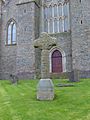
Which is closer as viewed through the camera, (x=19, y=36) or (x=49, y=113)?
(x=49, y=113)

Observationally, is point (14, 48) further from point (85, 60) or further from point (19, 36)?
point (85, 60)

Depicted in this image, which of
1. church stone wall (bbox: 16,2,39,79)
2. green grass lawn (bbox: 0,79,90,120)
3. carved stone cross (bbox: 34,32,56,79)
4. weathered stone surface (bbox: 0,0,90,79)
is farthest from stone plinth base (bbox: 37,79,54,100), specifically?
church stone wall (bbox: 16,2,39,79)

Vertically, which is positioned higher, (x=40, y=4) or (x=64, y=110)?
(x=40, y=4)

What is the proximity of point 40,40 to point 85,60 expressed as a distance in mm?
13321

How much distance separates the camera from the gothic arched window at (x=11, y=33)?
28186mm

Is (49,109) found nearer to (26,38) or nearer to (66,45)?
(66,45)

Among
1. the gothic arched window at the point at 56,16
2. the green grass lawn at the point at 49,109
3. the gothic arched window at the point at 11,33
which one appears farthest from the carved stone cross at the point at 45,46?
the gothic arched window at the point at 11,33

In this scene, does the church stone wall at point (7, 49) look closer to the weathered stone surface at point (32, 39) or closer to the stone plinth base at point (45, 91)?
the weathered stone surface at point (32, 39)

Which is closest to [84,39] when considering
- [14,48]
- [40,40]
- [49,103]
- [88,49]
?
[88,49]

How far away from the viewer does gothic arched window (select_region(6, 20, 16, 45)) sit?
28.2 metres

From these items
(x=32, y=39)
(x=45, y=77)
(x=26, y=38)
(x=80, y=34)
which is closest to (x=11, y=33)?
(x=26, y=38)

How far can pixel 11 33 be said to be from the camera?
1121 inches

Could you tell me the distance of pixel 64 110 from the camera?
23.7 ft

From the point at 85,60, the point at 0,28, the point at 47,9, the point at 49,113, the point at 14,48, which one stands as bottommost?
the point at 49,113
